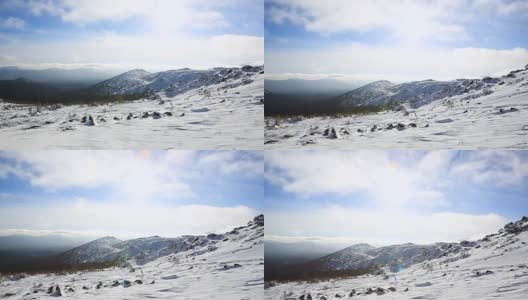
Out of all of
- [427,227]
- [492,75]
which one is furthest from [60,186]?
[492,75]

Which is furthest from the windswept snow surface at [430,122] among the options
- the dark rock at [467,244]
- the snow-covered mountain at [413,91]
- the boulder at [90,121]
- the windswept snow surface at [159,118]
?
the boulder at [90,121]

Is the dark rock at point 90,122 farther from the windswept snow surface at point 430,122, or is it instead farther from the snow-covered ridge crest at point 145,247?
the windswept snow surface at point 430,122

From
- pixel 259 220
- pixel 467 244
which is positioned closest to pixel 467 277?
pixel 467 244

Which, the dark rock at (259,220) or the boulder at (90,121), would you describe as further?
the dark rock at (259,220)

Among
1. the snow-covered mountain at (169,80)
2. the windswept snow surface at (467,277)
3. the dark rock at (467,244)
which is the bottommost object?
the windswept snow surface at (467,277)

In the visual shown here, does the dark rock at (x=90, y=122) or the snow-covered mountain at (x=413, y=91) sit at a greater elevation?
the snow-covered mountain at (x=413, y=91)
